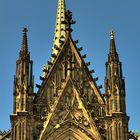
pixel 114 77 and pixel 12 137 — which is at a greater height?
pixel 114 77

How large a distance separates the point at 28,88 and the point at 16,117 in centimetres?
206

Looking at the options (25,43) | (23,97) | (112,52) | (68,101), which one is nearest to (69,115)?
(68,101)

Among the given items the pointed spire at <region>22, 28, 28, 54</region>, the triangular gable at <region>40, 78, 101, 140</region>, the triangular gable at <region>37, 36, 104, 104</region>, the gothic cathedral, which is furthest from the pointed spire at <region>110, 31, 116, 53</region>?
the pointed spire at <region>22, 28, 28, 54</region>

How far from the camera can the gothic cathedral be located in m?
38.1

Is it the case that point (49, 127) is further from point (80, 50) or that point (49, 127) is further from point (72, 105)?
point (80, 50)

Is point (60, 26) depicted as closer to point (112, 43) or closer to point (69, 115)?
point (112, 43)

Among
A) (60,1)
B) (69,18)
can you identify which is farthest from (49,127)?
(60,1)

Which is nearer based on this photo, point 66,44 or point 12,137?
point 12,137

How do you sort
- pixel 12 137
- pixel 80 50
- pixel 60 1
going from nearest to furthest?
pixel 12 137
pixel 80 50
pixel 60 1

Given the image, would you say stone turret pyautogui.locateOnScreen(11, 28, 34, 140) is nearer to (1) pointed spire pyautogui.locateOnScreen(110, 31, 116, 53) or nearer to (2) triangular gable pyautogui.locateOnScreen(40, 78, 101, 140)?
(2) triangular gable pyautogui.locateOnScreen(40, 78, 101, 140)

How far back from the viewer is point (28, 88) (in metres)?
39.1

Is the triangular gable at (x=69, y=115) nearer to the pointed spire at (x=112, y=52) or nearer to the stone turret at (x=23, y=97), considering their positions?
the stone turret at (x=23, y=97)

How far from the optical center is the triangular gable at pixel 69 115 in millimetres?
38438

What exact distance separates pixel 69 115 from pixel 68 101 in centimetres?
100
